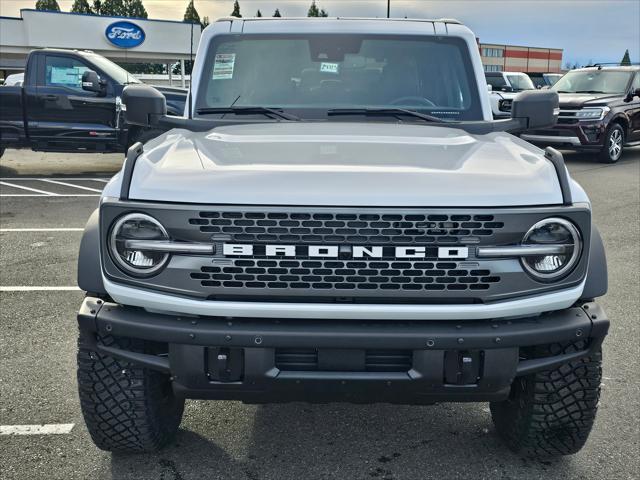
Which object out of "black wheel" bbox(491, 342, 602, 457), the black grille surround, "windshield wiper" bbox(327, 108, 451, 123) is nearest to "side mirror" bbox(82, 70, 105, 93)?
"windshield wiper" bbox(327, 108, 451, 123)

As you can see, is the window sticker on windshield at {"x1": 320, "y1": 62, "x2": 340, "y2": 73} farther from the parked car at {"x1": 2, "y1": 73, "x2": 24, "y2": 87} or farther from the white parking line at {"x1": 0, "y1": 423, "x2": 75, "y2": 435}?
the parked car at {"x1": 2, "y1": 73, "x2": 24, "y2": 87}

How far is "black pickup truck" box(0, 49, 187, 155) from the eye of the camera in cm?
1180

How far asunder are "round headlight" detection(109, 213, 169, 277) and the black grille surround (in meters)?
0.03

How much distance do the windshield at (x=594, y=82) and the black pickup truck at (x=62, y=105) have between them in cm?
794

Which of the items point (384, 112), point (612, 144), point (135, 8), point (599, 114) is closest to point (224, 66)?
point (384, 112)

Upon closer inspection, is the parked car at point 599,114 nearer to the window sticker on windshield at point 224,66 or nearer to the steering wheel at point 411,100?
the steering wheel at point 411,100

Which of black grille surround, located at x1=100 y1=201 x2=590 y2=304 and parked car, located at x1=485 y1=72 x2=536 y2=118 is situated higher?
black grille surround, located at x1=100 y1=201 x2=590 y2=304

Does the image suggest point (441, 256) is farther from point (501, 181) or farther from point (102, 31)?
point (102, 31)

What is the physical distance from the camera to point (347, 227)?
2471mm

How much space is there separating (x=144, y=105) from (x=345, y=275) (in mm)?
1760

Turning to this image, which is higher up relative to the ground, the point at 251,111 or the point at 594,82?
the point at 251,111

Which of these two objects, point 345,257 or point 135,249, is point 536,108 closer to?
point 345,257

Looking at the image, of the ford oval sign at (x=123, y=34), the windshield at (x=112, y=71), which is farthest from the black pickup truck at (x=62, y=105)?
the ford oval sign at (x=123, y=34)

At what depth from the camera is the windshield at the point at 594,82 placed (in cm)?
1428
